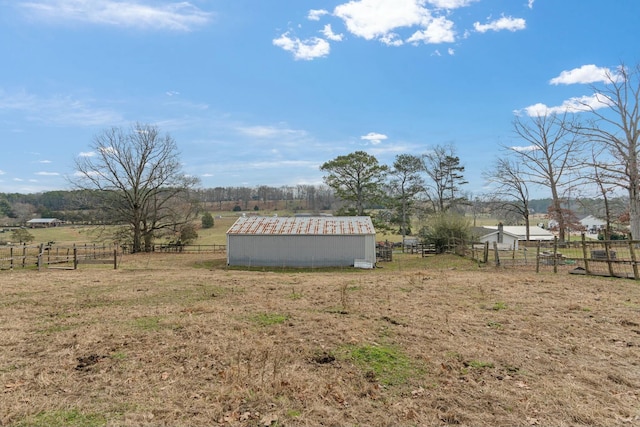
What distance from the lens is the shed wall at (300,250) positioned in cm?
2302

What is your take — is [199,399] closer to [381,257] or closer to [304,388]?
[304,388]

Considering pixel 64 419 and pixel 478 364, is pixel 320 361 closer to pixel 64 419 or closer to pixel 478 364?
pixel 478 364

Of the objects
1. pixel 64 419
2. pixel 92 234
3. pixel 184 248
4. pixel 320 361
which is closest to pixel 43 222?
pixel 92 234

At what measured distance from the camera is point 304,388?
12.9ft

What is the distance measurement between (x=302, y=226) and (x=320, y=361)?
19666 millimetres

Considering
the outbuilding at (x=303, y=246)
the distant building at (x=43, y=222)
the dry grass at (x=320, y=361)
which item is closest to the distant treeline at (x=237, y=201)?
the distant building at (x=43, y=222)

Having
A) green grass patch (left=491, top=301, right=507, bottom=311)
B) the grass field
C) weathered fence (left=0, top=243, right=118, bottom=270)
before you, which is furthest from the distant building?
green grass patch (left=491, top=301, right=507, bottom=311)

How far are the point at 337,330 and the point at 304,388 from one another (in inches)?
84.1

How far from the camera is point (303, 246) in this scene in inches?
915

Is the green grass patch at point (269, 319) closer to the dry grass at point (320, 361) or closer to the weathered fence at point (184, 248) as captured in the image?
the dry grass at point (320, 361)

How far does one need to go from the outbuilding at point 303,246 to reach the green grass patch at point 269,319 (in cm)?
1579

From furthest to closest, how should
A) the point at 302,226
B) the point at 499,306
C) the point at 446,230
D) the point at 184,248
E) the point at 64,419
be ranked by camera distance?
the point at 184,248 < the point at 446,230 < the point at 302,226 < the point at 499,306 < the point at 64,419

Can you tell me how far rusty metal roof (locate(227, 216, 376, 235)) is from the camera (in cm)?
2338

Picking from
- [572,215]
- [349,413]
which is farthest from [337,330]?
[572,215]
